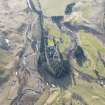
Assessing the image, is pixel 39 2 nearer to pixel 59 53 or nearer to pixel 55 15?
pixel 55 15

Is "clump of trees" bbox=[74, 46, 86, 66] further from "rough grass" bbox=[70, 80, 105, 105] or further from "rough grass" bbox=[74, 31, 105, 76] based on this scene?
"rough grass" bbox=[70, 80, 105, 105]

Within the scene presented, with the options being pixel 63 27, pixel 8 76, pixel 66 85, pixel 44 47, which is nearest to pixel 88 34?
pixel 63 27

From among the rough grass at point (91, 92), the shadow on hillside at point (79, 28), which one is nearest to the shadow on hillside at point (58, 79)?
the rough grass at point (91, 92)

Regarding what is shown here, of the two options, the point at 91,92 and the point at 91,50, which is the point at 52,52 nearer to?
the point at 91,50

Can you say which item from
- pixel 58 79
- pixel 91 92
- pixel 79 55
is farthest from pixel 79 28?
pixel 91 92

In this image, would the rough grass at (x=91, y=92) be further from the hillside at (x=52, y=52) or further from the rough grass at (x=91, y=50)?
the rough grass at (x=91, y=50)

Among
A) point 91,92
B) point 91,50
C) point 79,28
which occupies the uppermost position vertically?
point 79,28

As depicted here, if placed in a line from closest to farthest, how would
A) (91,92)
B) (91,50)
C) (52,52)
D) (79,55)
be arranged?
(91,92), (52,52), (79,55), (91,50)

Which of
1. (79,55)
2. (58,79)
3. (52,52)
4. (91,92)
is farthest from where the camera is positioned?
(79,55)

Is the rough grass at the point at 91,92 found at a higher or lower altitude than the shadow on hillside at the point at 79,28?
lower

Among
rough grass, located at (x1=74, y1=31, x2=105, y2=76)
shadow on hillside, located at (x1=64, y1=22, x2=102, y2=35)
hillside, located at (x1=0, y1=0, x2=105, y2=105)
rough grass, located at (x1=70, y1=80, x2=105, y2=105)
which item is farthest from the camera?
shadow on hillside, located at (x1=64, y1=22, x2=102, y2=35)

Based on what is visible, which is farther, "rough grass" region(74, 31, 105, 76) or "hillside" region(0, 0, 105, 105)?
"rough grass" region(74, 31, 105, 76)

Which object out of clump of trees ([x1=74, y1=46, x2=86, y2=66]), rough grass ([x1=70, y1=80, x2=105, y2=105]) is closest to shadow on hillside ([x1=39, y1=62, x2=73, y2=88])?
rough grass ([x1=70, y1=80, x2=105, y2=105])
